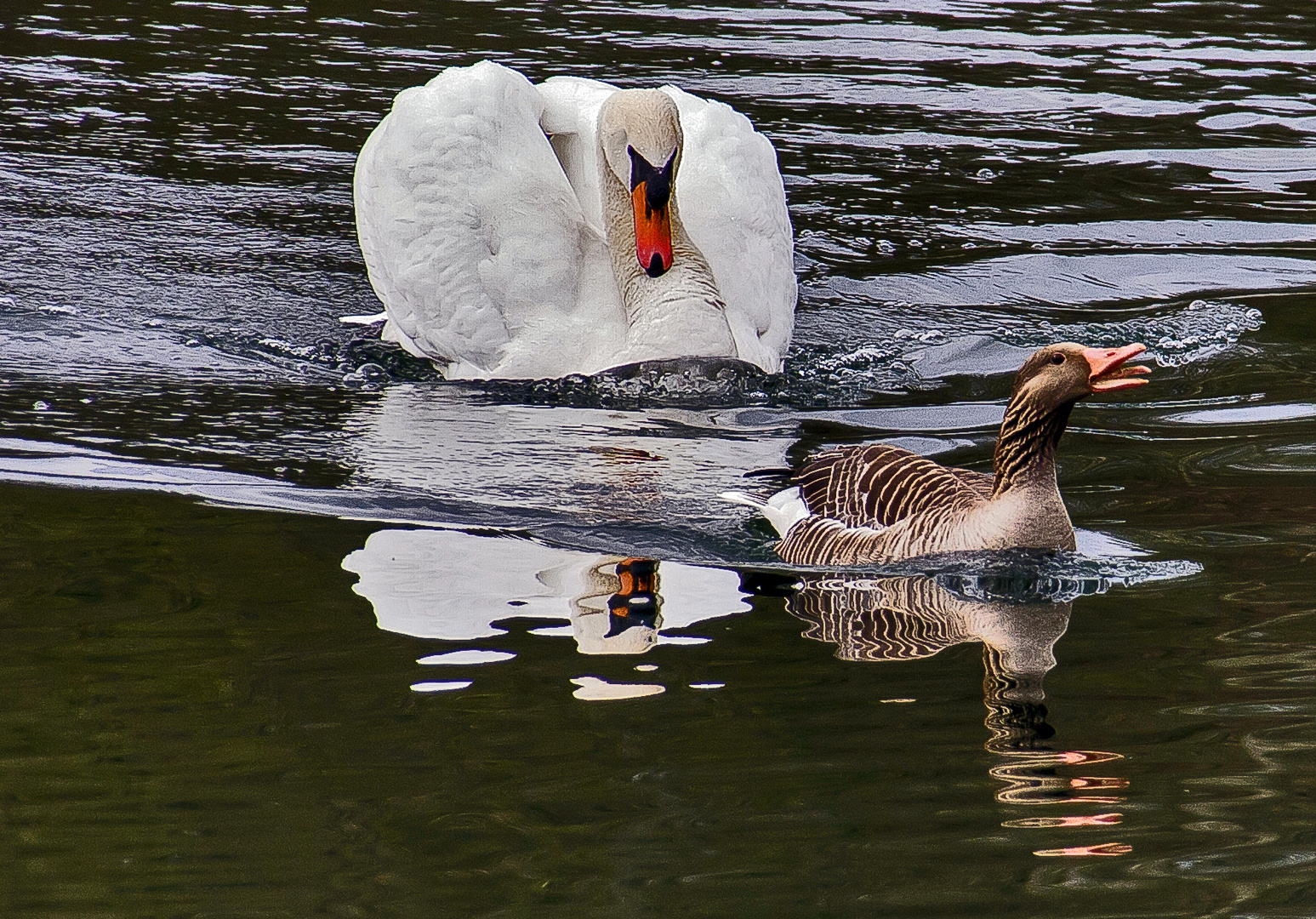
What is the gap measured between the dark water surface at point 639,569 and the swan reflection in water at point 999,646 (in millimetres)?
19

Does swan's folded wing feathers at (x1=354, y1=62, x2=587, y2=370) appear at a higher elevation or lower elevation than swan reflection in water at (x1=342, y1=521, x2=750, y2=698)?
higher

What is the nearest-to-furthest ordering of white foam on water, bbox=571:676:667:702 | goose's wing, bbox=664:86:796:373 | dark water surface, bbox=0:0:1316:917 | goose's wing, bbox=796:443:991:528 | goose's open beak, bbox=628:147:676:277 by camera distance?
dark water surface, bbox=0:0:1316:917 → white foam on water, bbox=571:676:667:702 → goose's wing, bbox=796:443:991:528 → goose's open beak, bbox=628:147:676:277 → goose's wing, bbox=664:86:796:373

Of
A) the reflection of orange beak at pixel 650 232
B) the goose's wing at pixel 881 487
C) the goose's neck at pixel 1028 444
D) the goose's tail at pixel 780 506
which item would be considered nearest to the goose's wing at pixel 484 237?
the reflection of orange beak at pixel 650 232

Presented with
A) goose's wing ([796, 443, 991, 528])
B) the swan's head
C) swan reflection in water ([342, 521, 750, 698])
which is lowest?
swan reflection in water ([342, 521, 750, 698])

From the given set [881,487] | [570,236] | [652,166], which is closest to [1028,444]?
[881,487]

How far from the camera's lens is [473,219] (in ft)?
29.2

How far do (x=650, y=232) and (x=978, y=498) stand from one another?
272 centimetres

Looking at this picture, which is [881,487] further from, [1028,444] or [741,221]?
[741,221]

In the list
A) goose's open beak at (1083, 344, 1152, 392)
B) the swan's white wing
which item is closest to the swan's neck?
the swan's white wing

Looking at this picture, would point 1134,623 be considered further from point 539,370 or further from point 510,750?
point 539,370

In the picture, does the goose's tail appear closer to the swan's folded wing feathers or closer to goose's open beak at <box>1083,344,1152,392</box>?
goose's open beak at <box>1083,344,1152,392</box>

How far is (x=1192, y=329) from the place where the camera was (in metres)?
9.60

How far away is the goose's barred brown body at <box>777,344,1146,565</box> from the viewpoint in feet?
19.8

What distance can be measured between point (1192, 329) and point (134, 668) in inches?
246
